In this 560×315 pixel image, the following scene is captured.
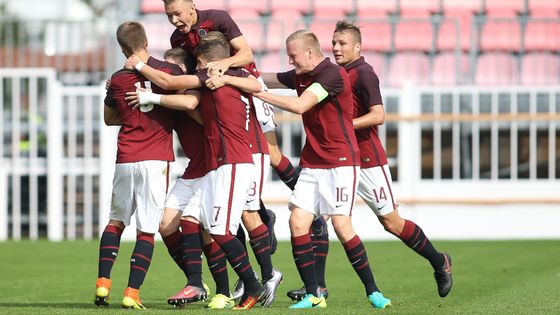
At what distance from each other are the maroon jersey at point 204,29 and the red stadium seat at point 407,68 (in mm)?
10637

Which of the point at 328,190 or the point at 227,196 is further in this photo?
the point at 328,190

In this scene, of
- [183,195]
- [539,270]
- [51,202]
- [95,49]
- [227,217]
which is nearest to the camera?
[227,217]

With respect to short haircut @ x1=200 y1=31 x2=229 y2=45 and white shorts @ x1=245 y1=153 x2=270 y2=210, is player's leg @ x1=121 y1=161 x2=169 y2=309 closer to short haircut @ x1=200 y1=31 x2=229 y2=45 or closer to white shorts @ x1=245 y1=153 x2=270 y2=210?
white shorts @ x1=245 y1=153 x2=270 y2=210

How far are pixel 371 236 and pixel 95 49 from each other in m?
4.94

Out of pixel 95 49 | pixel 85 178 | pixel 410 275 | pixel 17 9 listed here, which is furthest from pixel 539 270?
pixel 17 9

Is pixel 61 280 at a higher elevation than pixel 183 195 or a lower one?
lower

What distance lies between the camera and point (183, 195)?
8523mm

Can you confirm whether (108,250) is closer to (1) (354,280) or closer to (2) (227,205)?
(2) (227,205)

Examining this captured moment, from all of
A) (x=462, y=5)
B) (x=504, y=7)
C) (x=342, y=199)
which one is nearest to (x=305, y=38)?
(x=342, y=199)

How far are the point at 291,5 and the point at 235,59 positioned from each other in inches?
500

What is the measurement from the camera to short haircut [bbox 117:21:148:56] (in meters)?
8.23

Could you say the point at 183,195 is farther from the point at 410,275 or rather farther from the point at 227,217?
the point at 410,275

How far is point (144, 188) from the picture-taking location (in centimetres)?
832

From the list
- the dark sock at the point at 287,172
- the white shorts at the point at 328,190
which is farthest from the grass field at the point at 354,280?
the dark sock at the point at 287,172
